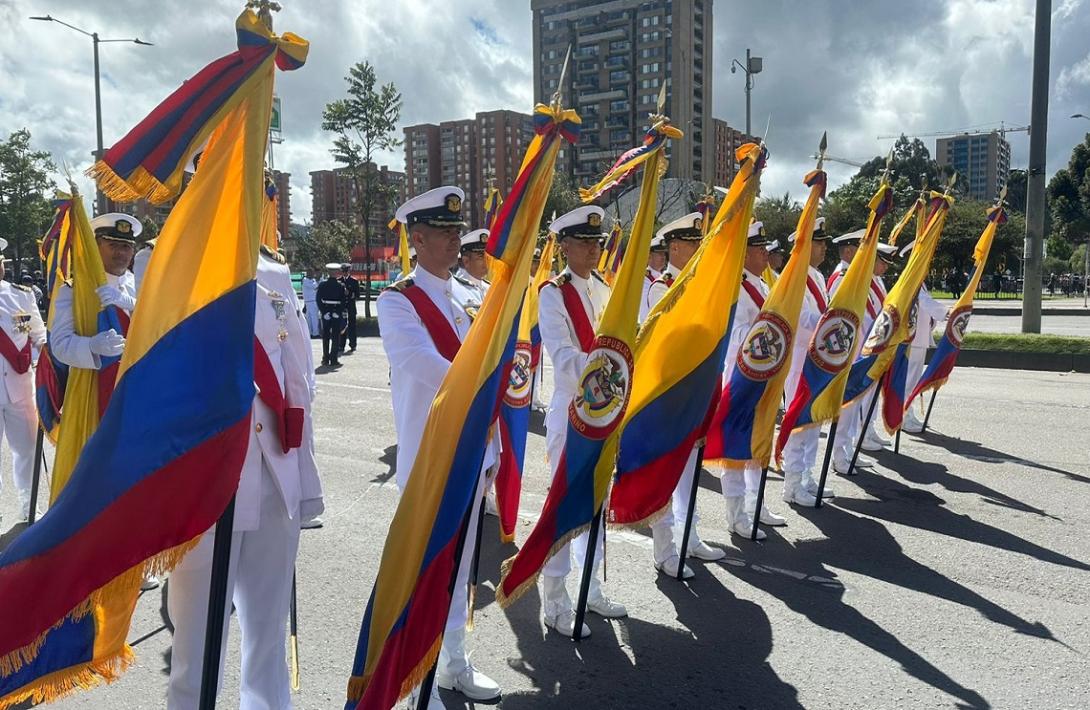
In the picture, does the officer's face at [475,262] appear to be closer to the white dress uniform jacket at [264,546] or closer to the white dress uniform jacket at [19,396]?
the white dress uniform jacket at [19,396]

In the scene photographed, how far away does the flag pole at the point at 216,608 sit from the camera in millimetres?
2771

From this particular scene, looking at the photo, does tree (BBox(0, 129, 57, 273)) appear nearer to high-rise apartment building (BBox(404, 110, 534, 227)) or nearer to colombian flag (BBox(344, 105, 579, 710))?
colombian flag (BBox(344, 105, 579, 710))

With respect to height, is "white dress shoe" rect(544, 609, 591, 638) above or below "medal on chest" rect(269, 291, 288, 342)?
below

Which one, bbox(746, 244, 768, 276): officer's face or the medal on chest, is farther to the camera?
bbox(746, 244, 768, 276): officer's face

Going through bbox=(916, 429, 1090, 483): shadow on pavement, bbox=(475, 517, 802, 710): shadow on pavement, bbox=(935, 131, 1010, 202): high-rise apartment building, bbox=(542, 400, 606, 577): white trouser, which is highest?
bbox=(935, 131, 1010, 202): high-rise apartment building

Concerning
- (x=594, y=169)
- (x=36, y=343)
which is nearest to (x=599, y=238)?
(x=36, y=343)

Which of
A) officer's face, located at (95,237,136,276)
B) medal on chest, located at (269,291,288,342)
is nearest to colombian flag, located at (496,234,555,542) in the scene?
medal on chest, located at (269,291,288,342)

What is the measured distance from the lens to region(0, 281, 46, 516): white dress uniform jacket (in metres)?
6.41

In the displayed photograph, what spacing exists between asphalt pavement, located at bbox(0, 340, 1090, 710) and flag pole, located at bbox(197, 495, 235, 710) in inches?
44.2

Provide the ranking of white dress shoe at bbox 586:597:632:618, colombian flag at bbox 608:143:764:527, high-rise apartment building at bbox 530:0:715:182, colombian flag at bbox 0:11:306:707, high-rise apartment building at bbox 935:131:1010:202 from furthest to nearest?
high-rise apartment building at bbox 530:0:715:182
high-rise apartment building at bbox 935:131:1010:202
colombian flag at bbox 608:143:764:527
white dress shoe at bbox 586:597:632:618
colombian flag at bbox 0:11:306:707

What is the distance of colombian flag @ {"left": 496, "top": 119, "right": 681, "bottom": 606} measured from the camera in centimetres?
429

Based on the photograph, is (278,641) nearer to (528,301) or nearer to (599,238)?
(599,238)

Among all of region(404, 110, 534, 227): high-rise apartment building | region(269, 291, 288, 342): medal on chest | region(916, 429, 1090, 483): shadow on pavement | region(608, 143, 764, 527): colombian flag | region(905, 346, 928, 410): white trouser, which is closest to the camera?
region(269, 291, 288, 342): medal on chest

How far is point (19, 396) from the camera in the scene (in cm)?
646
